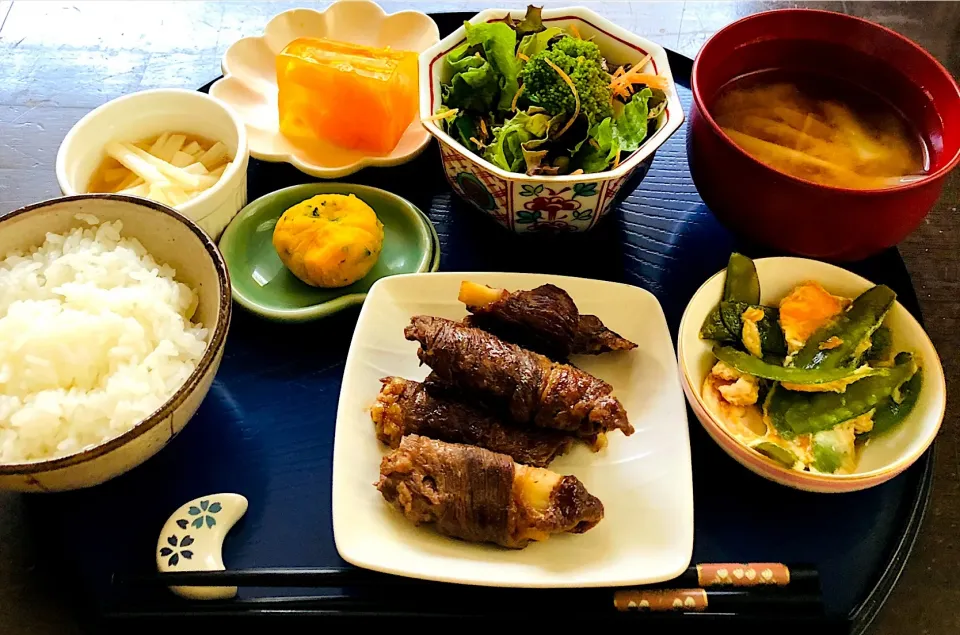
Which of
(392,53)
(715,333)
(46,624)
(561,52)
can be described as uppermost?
(561,52)

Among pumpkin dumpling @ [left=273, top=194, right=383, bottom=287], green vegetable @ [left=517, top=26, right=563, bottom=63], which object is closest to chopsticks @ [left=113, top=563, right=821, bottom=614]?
pumpkin dumpling @ [left=273, top=194, right=383, bottom=287]

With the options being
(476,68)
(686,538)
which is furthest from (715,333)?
(476,68)

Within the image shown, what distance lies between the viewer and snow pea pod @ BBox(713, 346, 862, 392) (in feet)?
5.28

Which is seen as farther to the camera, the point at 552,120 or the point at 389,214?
the point at 389,214

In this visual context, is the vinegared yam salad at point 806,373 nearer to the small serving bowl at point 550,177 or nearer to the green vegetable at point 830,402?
the green vegetable at point 830,402

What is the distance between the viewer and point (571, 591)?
1413 millimetres

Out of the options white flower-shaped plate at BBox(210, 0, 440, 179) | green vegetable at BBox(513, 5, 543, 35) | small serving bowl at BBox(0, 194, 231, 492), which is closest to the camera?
small serving bowl at BBox(0, 194, 231, 492)

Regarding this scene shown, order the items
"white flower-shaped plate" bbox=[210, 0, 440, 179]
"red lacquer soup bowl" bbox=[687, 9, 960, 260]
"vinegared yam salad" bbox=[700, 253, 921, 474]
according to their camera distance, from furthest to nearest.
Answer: "white flower-shaped plate" bbox=[210, 0, 440, 179] → "red lacquer soup bowl" bbox=[687, 9, 960, 260] → "vinegared yam salad" bbox=[700, 253, 921, 474]

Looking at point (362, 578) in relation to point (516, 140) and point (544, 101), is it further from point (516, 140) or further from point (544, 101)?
point (544, 101)

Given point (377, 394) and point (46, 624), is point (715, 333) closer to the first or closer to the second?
point (377, 394)

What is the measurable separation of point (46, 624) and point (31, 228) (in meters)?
0.84

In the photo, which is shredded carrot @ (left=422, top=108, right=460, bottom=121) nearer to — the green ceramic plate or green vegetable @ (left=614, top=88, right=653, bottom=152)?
the green ceramic plate

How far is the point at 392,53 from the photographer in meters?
2.16

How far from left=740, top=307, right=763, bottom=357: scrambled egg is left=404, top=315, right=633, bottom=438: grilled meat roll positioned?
1.12ft
